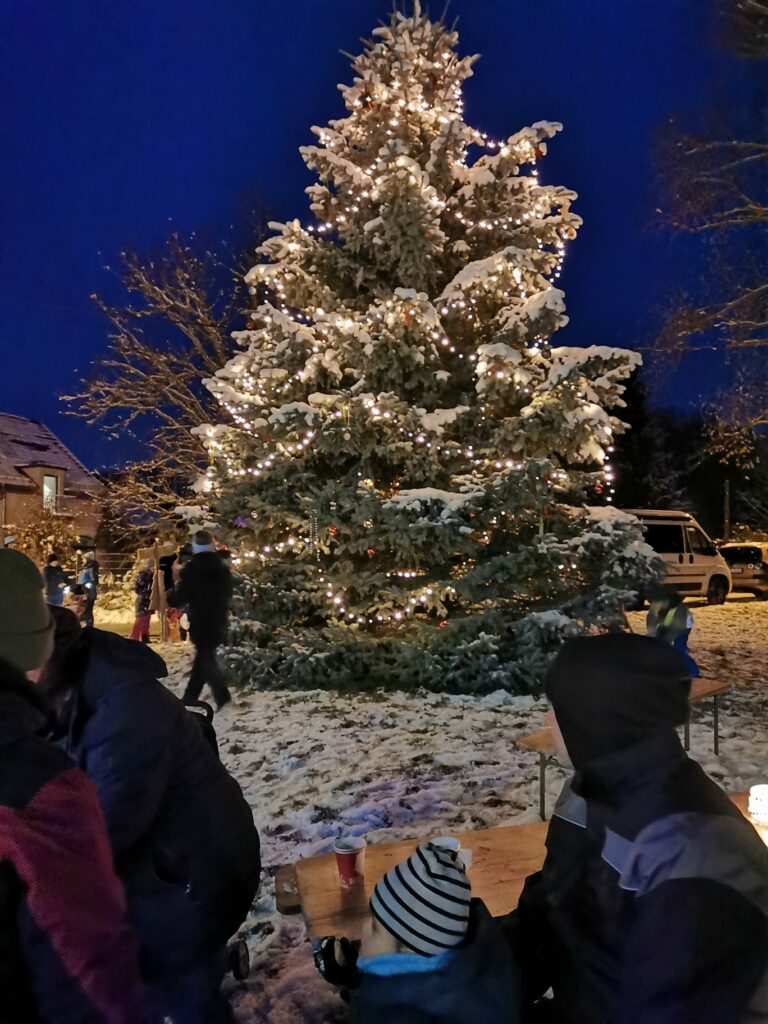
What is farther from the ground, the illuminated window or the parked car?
the illuminated window

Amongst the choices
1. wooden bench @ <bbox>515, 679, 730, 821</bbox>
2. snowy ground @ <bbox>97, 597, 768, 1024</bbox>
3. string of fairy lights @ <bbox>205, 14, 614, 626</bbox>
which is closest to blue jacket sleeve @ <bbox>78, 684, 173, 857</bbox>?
snowy ground @ <bbox>97, 597, 768, 1024</bbox>

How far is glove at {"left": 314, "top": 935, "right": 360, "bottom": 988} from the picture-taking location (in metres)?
1.85

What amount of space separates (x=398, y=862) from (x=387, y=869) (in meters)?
0.06

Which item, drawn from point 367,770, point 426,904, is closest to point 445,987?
point 426,904

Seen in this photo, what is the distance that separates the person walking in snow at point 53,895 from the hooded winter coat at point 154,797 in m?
0.49

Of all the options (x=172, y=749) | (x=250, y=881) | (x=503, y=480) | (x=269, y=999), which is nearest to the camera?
(x=172, y=749)

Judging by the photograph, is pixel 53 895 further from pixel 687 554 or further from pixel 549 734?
pixel 687 554

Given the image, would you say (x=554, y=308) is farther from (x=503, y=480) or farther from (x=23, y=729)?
(x=23, y=729)

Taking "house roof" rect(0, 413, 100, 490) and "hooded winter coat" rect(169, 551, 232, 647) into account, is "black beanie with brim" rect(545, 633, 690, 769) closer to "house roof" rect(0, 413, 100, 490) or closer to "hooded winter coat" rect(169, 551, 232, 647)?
"hooded winter coat" rect(169, 551, 232, 647)

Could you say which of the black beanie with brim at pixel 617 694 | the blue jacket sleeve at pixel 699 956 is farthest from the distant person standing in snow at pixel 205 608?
the blue jacket sleeve at pixel 699 956

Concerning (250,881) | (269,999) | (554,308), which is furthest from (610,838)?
(554,308)

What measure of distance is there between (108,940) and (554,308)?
28.0 feet

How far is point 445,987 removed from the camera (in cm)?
166

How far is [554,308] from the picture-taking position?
342 inches
